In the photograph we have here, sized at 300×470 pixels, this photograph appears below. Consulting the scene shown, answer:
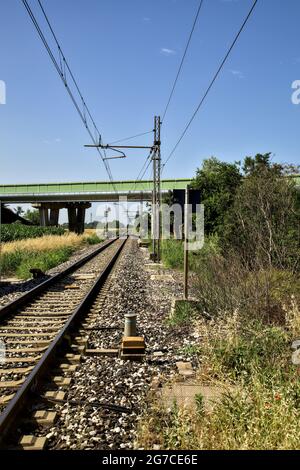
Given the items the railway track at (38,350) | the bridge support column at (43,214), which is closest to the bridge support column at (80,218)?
the bridge support column at (43,214)

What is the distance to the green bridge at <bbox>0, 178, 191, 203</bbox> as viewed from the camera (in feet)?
176

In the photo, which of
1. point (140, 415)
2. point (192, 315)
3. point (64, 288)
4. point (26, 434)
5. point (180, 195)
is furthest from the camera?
point (64, 288)

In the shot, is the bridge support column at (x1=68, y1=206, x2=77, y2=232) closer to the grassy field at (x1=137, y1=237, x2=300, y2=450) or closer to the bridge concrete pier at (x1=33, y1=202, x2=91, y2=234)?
the bridge concrete pier at (x1=33, y1=202, x2=91, y2=234)

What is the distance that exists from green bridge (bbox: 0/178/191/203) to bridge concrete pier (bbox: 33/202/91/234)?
1521 mm

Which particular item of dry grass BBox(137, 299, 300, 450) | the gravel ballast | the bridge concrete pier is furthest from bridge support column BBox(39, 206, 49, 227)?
dry grass BBox(137, 299, 300, 450)

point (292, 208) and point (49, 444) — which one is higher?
point (292, 208)

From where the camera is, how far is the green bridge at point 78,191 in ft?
176

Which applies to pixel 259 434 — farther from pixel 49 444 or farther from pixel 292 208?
pixel 292 208

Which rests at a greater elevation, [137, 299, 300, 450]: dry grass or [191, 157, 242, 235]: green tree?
[191, 157, 242, 235]: green tree

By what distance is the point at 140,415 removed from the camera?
406cm

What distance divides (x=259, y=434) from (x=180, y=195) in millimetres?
5855

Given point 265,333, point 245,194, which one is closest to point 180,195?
point 265,333

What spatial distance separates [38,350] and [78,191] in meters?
51.5

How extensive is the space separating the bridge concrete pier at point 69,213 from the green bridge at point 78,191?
4.99 feet
